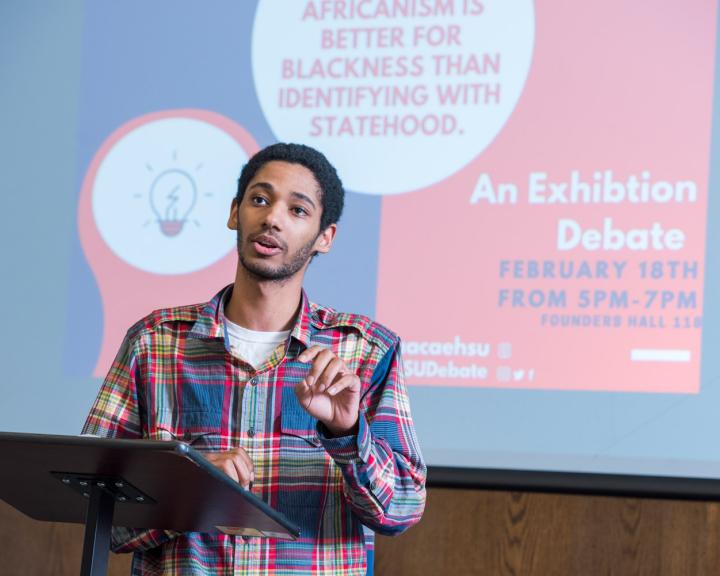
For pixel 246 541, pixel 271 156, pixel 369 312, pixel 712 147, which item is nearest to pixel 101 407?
pixel 246 541

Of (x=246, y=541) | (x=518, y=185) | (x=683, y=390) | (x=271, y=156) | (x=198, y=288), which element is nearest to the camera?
(x=246, y=541)

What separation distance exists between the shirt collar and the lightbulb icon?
1.22 metres

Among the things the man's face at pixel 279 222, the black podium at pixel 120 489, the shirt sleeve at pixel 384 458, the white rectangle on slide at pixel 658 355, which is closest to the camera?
the black podium at pixel 120 489

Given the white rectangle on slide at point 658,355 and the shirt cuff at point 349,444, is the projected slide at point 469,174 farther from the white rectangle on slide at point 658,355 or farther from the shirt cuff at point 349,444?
the shirt cuff at point 349,444

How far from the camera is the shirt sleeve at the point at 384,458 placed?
5.04 feet

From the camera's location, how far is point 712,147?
8.54 feet

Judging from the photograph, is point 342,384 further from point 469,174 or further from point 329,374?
point 469,174

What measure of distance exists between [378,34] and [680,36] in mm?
805

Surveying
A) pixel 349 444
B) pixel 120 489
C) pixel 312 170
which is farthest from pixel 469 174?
pixel 120 489

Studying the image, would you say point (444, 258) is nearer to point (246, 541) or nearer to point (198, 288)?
point (198, 288)

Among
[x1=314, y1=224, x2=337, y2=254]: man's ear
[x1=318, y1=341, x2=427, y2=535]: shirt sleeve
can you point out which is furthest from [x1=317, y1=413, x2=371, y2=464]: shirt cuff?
[x1=314, y1=224, x2=337, y2=254]: man's ear

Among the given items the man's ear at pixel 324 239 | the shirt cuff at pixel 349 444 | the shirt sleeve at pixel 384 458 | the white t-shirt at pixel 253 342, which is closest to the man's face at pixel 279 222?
the man's ear at pixel 324 239

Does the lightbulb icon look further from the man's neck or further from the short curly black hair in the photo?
the man's neck

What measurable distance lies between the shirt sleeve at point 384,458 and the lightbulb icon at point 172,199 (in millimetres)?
1341
